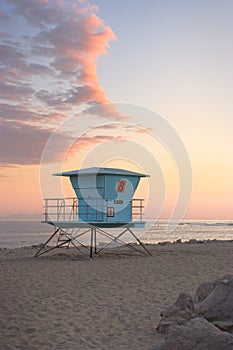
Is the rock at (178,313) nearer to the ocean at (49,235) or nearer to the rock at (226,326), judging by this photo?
the rock at (226,326)

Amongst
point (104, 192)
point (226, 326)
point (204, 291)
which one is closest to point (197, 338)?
point (226, 326)

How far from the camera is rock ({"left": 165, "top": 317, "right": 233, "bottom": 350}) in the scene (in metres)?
6.96

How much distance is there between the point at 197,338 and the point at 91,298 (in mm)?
5847

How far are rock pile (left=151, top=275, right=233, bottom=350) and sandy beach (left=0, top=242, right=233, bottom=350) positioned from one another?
2.03 ft

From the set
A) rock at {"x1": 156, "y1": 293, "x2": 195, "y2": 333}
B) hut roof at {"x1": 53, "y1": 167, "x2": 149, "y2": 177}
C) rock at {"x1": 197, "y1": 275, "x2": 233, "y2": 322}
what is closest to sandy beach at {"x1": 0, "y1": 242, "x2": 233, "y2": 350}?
rock at {"x1": 156, "y1": 293, "x2": 195, "y2": 333}

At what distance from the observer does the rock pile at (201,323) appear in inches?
276

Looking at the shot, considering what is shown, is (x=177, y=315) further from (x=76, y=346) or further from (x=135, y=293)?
(x=135, y=293)

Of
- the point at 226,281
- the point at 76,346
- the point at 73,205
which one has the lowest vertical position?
the point at 76,346

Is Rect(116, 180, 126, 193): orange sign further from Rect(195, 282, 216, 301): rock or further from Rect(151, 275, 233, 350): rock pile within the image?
Rect(151, 275, 233, 350): rock pile

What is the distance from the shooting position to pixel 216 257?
22.8m

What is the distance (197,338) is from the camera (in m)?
7.07

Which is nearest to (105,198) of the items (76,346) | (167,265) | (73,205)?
(73,205)

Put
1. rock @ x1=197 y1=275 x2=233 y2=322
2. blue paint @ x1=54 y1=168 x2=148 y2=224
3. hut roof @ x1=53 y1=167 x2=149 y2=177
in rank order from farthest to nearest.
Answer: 1. blue paint @ x1=54 y1=168 x2=148 y2=224
2. hut roof @ x1=53 y1=167 x2=149 y2=177
3. rock @ x1=197 y1=275 x2=233 y2=322

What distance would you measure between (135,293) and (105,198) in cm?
797
